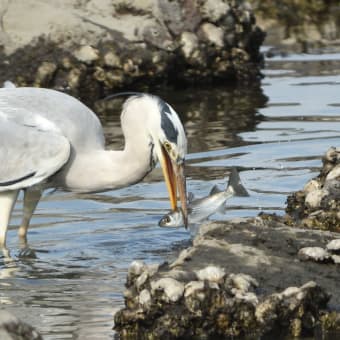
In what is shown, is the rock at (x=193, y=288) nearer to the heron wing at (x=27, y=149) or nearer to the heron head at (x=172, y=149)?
the heron head at (x=172, y=149)

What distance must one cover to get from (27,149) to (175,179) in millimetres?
1153

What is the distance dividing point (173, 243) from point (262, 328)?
2.56m

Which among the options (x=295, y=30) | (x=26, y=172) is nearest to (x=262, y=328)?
(x=26, y=172)

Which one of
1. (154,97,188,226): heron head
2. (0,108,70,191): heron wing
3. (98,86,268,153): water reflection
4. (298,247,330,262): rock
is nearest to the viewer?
(298,247,330,262): rock

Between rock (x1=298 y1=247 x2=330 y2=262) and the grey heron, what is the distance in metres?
1.72

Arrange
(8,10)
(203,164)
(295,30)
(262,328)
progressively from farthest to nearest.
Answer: (295,30)
(8,10)
(203,164)
(262,328)

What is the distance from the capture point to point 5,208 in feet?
28.5

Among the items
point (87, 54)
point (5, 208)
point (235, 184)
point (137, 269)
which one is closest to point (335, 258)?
point (137, 269)

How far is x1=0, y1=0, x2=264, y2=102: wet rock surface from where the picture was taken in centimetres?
1402

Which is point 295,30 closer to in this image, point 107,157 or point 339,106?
point 339,106

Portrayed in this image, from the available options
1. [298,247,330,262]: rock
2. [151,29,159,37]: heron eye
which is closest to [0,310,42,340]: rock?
[298,247,330,262]: rock

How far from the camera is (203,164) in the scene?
10.9 m

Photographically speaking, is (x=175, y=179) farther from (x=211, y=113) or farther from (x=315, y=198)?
(x=211, y=113)

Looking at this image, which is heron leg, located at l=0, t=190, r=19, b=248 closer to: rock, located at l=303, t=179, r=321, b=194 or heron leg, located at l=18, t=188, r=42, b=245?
heron leg, located at l=18, t=188, r=42, b=245
